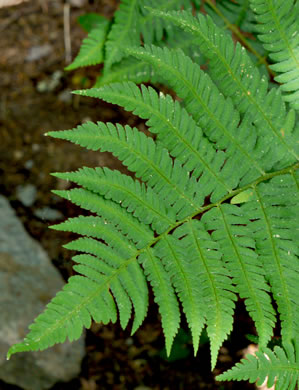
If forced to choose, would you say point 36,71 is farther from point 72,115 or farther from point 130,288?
point 130,288

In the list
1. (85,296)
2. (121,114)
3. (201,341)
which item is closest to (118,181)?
(85,296)

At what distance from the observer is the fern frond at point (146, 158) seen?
1.82 metres

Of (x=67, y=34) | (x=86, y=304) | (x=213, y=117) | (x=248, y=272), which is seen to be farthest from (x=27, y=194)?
(x=248, y=272)

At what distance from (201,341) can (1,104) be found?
265cm

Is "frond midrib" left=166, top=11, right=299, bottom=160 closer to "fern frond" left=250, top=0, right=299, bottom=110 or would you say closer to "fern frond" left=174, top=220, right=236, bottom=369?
"fern frond" left=250, top=0, right=299, bottom=110

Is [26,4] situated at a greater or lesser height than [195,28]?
lesser

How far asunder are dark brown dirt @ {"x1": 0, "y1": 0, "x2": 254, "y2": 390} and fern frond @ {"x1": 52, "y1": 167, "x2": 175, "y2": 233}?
5.04ft

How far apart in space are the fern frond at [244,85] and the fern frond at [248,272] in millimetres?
376

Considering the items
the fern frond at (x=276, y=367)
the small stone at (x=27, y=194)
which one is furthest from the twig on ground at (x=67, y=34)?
the fern frond at (x=276, y=367)

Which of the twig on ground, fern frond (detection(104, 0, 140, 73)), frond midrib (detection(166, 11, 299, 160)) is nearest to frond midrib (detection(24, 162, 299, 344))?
frond midrib (detection(166, 11, 299, 160))

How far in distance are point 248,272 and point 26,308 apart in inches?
76.6

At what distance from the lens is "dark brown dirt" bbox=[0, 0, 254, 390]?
3.22m

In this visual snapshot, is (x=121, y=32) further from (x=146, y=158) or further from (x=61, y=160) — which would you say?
(x=61, y=160)

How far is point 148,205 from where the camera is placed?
1.87 meters
